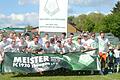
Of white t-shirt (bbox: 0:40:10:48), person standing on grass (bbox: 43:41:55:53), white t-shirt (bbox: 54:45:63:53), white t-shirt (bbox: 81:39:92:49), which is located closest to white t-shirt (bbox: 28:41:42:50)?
person standing on grass (bbox: 43:41:55:53)

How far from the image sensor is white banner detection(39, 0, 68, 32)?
21109 millimetres

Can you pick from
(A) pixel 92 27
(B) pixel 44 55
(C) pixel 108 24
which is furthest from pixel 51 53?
(A) pixel 92 27

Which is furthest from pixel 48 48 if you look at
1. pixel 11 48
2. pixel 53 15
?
pixel 53 15

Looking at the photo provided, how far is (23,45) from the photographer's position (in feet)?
60.3

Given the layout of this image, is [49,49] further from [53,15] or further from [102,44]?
[53,15]

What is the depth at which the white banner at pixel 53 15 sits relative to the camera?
2111 cm

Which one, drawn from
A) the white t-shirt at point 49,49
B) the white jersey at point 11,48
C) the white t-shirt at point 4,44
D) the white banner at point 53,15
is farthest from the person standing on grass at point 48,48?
the white banner at point 53,15

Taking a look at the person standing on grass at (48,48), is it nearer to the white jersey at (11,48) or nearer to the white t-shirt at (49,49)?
the white t-shirt at (49,49)

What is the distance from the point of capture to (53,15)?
21234 mm

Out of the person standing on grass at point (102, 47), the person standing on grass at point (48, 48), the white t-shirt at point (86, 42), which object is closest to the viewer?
the person standing on grass at point (48, 48)

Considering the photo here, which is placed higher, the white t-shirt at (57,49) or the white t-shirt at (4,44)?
the white t-shirt at (4,44)

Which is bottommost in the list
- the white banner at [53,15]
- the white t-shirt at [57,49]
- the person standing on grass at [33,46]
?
the white t-shirt at [57,49]

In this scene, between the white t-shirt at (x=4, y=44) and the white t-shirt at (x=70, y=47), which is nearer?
the white t-shirt at (x=4, y=44)

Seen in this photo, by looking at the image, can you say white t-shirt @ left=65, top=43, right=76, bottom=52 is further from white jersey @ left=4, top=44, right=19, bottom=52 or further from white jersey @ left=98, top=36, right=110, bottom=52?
A: white jersey @ left=4, top=44, right=19, bottom=52
